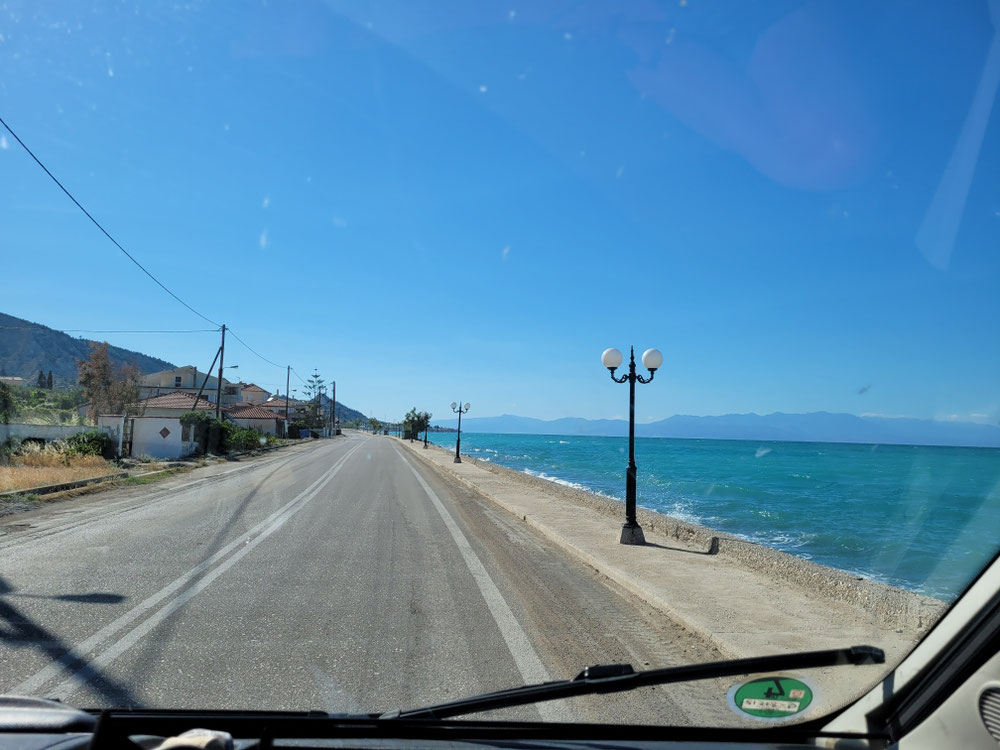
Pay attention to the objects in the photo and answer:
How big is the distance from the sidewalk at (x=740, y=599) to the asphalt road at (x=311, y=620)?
0.98ft

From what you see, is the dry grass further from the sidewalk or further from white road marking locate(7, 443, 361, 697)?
the sidewalk

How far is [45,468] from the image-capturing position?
68.2 feet

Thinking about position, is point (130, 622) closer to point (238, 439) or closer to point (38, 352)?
point (238, 439)

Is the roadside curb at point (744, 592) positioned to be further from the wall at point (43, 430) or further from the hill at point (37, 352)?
the hill at point (37, 352)

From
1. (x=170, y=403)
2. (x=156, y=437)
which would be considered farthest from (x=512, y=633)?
(x=170, y=403)

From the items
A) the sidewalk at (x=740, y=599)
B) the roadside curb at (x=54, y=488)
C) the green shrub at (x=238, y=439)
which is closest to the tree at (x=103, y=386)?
the green shrub at (x=238, y=439)

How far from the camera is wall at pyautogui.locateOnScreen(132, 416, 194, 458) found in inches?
1242

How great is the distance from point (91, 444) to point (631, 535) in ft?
76.6

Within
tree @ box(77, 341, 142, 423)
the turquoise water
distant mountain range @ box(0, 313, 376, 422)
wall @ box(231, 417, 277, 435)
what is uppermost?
distant mountain range @ box(0, 313, 376, 422)

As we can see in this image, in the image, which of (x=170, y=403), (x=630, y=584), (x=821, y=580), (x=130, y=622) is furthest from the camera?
(x=170, y=403)

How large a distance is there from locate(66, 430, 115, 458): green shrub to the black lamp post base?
2137 cm

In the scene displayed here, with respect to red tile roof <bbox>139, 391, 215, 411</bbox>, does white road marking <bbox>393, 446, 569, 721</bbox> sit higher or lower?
lower

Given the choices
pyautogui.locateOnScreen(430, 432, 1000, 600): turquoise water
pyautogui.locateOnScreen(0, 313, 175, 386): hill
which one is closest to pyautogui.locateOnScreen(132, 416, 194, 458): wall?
pyautogui.locateOnScreen(430, 432, 1000, 600): turquoise water

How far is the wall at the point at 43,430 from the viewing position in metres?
24.5
